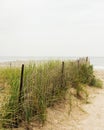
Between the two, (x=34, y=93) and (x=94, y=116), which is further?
(x=94, y=116)

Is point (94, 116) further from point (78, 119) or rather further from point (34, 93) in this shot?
point (34, 93)

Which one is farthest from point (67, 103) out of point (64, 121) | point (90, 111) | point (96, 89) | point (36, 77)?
point (96, 89)

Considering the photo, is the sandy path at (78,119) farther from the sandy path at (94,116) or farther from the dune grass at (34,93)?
the dune grass at (34,93)

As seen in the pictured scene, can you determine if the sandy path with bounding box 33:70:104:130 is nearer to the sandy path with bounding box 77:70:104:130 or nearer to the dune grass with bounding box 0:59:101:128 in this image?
the sandy path with bounding box 77:70:104:130

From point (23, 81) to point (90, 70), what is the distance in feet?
25.1

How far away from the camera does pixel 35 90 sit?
Answer: 7.34 metres

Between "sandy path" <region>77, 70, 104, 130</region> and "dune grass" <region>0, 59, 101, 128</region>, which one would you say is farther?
"sandy path" <region>77, 70, 104, 130</region>

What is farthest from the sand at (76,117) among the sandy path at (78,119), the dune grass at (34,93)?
the dune grass at (34,93)

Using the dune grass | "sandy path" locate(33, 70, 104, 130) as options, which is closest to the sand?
"sandy path" locate(33, 70, 104, 130)

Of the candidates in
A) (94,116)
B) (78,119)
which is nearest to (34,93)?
(78,119)

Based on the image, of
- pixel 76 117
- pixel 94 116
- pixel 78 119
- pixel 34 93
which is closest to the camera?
pixel 34 93

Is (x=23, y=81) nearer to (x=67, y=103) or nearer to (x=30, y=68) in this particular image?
(x=30, y=68)

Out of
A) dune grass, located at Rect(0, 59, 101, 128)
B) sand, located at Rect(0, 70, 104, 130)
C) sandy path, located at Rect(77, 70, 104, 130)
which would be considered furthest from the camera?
sandy path, located at Rect(77, 70, 104, 130)

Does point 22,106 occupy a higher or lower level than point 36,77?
lower
